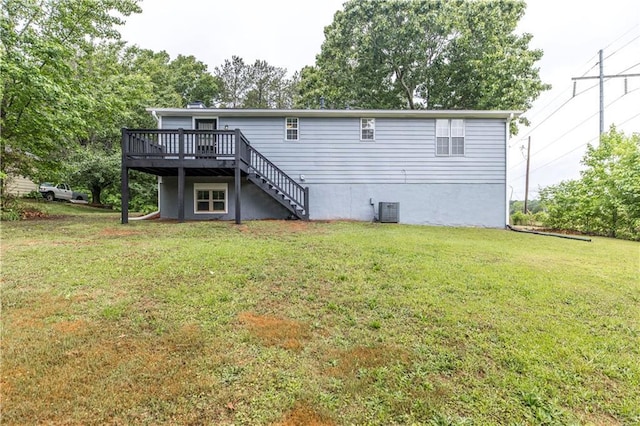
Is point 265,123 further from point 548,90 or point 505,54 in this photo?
point 548,90

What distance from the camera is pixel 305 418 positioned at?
76.2 inches

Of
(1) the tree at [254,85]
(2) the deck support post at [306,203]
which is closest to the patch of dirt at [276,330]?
(2) the deck support post at [306,203]

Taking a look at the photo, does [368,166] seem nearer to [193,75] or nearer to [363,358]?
[363,358]

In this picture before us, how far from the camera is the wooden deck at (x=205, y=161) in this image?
9250mm

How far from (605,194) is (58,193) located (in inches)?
1127

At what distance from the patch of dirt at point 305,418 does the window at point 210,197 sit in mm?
10378

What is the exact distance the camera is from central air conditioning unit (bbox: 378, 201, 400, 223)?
1126 centimetres

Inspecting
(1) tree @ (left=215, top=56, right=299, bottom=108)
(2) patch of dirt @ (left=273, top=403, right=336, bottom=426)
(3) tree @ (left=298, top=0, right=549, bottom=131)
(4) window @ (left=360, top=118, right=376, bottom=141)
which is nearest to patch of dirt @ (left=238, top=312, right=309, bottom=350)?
(2) patch of dirt @ (left=273, top=403, right=336, bottom=426)

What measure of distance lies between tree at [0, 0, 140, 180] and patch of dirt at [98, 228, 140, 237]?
14.9 ft

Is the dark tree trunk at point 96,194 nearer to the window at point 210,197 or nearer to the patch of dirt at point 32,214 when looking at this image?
the patch of dirt at point 32,214

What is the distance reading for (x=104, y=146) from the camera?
69.3 feet

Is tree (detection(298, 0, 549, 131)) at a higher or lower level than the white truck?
higher

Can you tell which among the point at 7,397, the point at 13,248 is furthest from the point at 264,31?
the point at 7,397

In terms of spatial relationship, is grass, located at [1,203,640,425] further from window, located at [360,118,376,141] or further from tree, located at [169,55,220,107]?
tree, located at [169,55,220,107]
